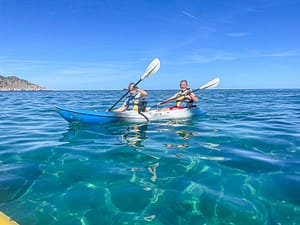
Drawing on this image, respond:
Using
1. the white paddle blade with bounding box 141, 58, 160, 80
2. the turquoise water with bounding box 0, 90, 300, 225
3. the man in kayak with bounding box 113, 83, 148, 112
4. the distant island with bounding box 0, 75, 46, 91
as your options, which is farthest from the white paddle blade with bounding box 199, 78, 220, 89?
the distant island with bounding box 0, 75, 46, 91

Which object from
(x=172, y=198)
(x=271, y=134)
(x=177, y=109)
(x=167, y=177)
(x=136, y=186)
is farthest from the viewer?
(x=177, y=109)

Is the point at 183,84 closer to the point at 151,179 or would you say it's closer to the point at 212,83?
the point at 212,83

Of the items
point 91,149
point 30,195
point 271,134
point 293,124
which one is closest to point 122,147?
point 91,149

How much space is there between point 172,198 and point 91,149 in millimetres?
3692

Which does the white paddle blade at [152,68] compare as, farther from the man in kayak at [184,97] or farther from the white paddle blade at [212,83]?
the white paddle blade at [212,83]

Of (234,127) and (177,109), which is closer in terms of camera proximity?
(234,127)

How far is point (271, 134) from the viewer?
9.52 m

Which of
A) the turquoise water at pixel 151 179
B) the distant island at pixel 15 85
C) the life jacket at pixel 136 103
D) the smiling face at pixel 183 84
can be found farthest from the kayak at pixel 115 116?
the distant island at pixel 15 85

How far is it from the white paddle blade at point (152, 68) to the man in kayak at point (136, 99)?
95 cm

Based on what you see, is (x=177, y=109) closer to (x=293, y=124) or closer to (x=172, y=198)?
(x=293, y=124)

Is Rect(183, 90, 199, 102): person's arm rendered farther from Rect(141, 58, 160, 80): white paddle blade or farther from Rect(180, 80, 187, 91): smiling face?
Rect(141, 58, 160, 80): white paddle blade

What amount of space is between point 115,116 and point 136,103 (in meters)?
1.29

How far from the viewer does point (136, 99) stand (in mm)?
12648

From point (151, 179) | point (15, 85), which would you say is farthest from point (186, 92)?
point (15, 85)
